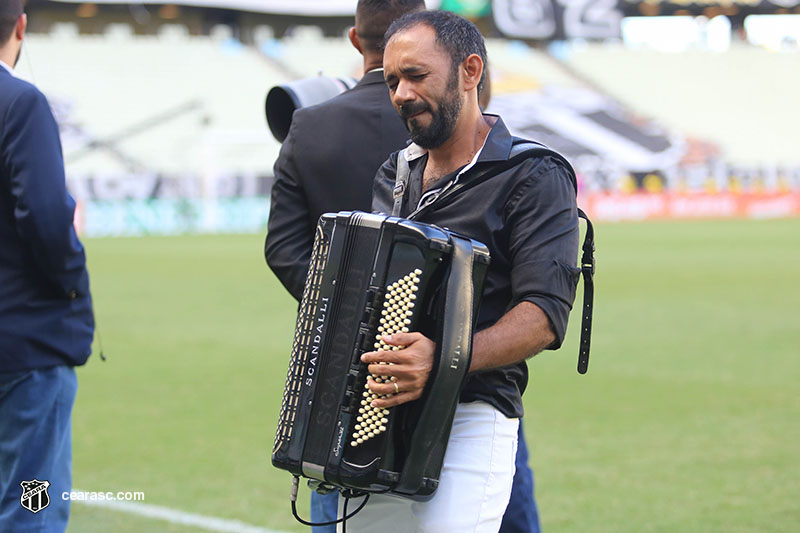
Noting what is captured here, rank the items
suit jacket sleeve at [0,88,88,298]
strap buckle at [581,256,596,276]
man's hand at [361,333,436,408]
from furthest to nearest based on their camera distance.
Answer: suit jacket sleeve at [0,88,88,298]
strap buckle at [581,256,596,276]
man's hand at [361,333,436,408]

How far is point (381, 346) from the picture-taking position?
8.76 feet

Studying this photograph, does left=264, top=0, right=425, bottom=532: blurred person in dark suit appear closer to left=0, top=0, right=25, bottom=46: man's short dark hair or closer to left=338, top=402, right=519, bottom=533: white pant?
left=338, top=402, right=519, bottom=533: white pant

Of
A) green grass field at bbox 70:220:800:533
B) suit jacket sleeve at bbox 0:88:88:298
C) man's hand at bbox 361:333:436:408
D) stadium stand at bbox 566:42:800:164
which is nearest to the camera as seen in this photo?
man's hand at bbox 361:333:436:408

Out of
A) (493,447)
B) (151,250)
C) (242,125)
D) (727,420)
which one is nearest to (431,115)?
(493,447)

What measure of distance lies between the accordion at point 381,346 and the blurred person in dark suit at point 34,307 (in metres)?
1.18

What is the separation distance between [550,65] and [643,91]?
14.4ft

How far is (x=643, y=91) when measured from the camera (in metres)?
48.8

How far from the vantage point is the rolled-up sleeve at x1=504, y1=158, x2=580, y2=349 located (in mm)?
2768

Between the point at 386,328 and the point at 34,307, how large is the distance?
1.51m

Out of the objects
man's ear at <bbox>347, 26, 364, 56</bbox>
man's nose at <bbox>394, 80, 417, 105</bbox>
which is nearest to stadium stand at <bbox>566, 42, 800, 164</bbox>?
man's ear at <bbox>347, 26, 364, 56</bbox>

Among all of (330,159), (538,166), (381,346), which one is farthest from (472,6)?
(381,346)

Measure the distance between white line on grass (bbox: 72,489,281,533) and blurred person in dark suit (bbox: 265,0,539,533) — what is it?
1.79 metres

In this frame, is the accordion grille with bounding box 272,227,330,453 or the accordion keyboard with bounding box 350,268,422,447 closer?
the accordion keyboard with bounding box 350,268,422,447

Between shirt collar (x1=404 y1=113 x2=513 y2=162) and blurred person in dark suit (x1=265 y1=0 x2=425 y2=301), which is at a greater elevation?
shirt collar (x1=404 y1=113 x2=513 y2=162)
